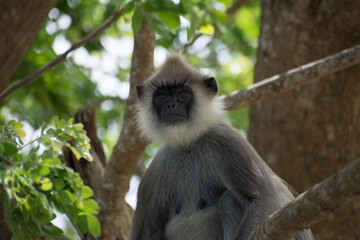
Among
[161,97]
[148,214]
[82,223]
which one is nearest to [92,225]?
[82,223]

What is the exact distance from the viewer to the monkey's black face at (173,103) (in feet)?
19.2

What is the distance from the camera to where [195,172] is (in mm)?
5789

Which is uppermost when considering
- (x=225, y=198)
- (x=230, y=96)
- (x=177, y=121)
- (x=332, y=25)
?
(x=332, y=25)

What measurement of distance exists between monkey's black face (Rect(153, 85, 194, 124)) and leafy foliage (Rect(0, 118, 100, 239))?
63.7 inches

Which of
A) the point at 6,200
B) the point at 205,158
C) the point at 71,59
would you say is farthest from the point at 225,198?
the point at 71,59

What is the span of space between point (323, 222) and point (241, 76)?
4044mm

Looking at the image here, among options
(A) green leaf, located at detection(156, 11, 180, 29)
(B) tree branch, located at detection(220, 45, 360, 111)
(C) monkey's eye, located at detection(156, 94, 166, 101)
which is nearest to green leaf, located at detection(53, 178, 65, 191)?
(A) green leaf, located at detection(156, 11, 180, 29)

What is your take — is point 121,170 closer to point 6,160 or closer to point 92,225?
point 92,225

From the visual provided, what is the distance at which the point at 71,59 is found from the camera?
33.5ft

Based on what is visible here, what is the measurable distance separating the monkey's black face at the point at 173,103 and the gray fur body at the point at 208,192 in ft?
1.10

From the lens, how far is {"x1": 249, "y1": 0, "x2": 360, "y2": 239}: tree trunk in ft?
27.5

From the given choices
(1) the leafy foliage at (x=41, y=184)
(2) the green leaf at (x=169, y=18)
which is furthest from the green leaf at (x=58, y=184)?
(2) the green leaf at (x=169, y=18)

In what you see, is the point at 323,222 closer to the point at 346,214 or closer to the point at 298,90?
the point at 346,214

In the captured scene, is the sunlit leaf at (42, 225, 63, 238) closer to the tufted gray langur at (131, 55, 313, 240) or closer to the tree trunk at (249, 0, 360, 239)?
the tufted gray langur at (131, 55, 313, 240)
